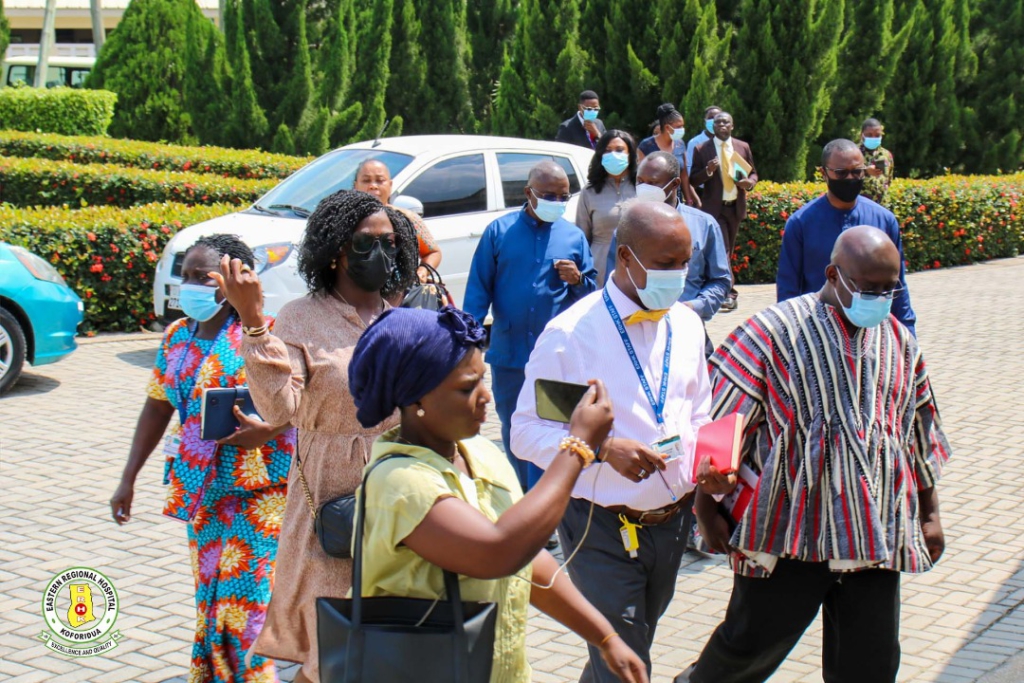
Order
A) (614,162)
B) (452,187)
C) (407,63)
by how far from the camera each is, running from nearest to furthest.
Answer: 1. (614,162)
2. (452,187)
3. (407,63)

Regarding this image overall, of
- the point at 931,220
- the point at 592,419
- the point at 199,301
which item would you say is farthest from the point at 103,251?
the point at 931,220

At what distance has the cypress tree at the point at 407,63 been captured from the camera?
1035 inches

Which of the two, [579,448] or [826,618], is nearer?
[579,448]

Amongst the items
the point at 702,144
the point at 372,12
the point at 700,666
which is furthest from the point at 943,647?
the point at 372,12

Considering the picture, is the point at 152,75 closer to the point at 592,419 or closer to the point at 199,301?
the point at 199,301

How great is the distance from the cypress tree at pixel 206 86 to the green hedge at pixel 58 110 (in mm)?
4919

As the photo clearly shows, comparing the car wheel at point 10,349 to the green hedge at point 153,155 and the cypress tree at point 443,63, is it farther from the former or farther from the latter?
the cypress tree at point 443,63

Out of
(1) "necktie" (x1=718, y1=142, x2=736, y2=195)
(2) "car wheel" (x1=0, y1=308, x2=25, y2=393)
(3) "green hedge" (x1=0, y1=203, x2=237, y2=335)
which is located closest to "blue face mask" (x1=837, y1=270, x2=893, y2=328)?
(2) "car wheel" (x1=0, y1=308, x2=25, y2=393)

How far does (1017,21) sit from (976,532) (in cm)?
2085

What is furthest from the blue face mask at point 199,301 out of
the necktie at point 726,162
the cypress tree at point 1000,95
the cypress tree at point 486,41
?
the cypress tree at point 486,41

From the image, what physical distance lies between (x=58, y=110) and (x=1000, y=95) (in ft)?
65.4

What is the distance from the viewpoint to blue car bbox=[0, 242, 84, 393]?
31.7 ft

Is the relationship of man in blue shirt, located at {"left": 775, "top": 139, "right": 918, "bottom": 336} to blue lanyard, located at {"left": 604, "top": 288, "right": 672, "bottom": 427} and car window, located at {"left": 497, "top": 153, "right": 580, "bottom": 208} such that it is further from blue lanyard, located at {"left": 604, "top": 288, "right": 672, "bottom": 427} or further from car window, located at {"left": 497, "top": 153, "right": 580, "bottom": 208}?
car window, located at {"left": 497, "top": 153, "right": 580, "bottom": 208}

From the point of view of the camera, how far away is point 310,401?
397 cm
